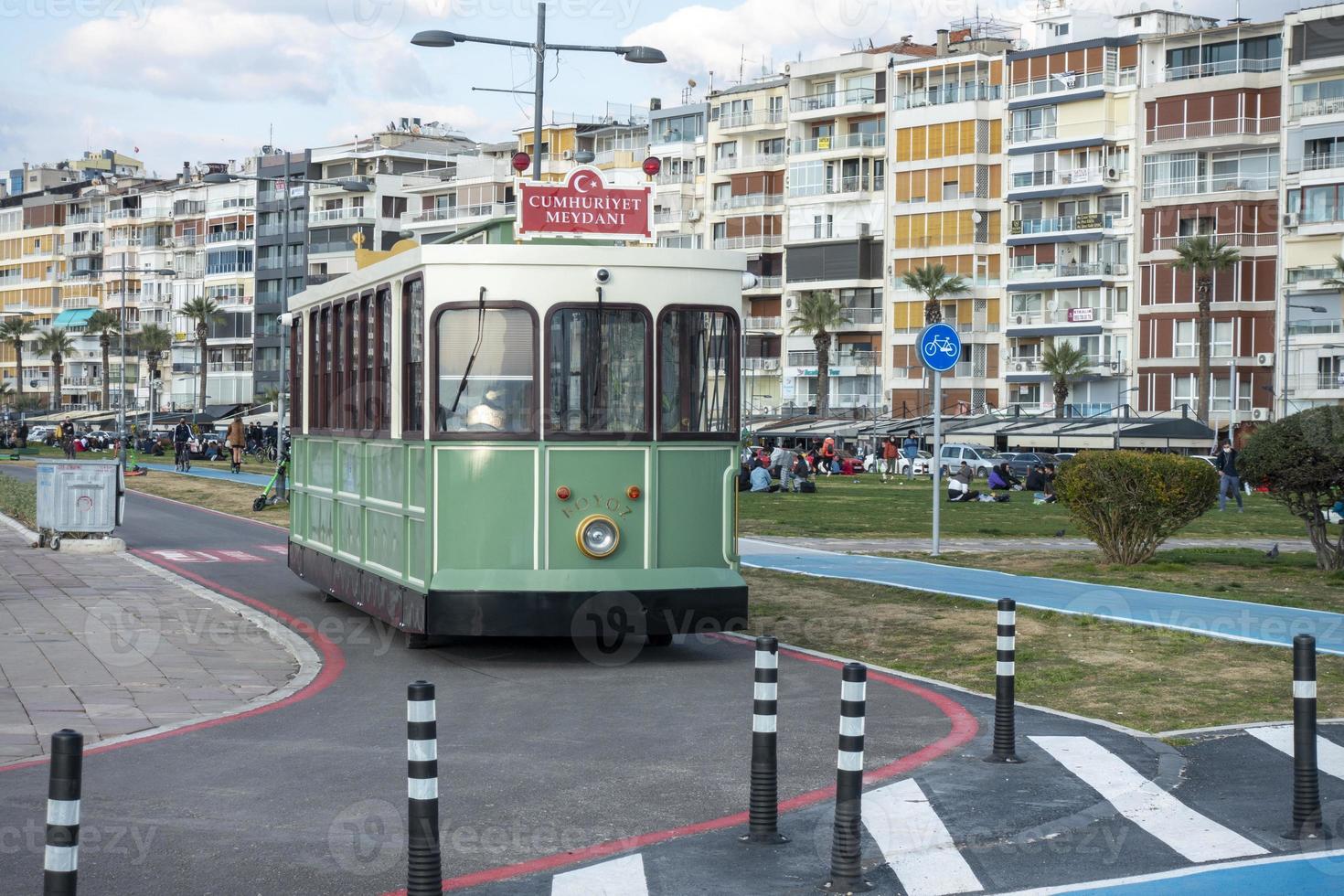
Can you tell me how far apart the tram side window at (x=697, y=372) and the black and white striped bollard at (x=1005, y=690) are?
15.1 feet

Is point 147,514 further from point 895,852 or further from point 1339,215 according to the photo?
point 1339,215

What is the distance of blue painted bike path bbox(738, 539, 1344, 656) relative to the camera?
16.4m

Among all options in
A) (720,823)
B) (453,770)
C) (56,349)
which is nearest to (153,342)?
(56,349)

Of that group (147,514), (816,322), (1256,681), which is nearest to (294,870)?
(1256,681)

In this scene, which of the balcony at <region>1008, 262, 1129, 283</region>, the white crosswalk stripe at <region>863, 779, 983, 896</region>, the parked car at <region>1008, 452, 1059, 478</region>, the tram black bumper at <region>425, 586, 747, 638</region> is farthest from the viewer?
the balcony at <region>1008, 262, 1129, 283</region>

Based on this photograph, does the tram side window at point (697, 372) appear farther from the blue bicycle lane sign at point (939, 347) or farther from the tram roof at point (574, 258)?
the blue bicycle lane sign at point (939, 347)

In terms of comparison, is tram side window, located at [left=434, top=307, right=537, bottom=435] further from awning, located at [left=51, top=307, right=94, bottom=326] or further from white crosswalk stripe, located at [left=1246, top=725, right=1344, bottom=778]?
awning, located at [left=51, top=307, right=94, bottom=326]

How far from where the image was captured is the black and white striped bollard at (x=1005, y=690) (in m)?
10.1

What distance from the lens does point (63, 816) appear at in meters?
5.36

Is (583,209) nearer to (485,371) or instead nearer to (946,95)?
(485,371)

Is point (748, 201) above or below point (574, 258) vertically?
above

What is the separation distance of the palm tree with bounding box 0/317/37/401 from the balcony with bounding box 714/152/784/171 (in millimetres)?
72065

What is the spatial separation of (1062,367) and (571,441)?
7854 cm

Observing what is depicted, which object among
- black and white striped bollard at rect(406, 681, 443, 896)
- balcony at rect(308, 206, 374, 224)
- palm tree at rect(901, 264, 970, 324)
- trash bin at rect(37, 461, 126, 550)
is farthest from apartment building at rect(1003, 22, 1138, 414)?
black and white striped bollard at rect(406, 681, 443, 896)
